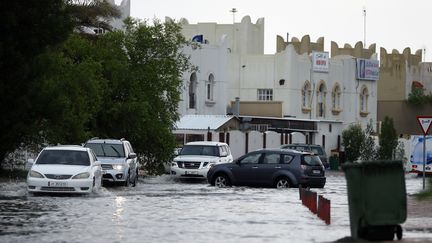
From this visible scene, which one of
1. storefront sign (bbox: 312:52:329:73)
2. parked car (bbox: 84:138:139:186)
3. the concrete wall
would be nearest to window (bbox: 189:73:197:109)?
storefront sign (bbox: 312:52:329:73)

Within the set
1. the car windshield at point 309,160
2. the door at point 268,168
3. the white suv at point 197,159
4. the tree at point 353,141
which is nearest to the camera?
the car windshield at point 309,160

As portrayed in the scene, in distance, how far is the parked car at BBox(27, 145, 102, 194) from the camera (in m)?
32.5

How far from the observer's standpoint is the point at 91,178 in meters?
33.4

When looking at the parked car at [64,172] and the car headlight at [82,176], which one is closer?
the parked car at [64,172]

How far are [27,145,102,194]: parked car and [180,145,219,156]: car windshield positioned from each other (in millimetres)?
14545

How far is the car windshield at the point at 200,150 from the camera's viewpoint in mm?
48938

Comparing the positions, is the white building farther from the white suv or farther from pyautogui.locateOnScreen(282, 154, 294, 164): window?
pyautogui.locateOnScreen(282, 154, 294, 164): window

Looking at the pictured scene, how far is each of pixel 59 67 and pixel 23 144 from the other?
3.74 m

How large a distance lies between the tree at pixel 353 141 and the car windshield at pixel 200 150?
34484 mm

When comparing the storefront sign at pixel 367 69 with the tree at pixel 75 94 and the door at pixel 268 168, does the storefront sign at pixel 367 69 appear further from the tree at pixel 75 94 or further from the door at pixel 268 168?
the door at pixel 268 168

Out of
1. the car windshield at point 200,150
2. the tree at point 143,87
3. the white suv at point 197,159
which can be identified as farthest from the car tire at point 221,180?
the tree at point 143,87

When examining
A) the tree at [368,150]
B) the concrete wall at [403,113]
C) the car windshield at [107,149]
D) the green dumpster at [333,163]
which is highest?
the concrete wall at [403,113]

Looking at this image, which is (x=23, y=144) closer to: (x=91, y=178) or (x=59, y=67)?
(x=59, y=67)

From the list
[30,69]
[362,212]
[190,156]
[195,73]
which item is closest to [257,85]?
[195,73]
